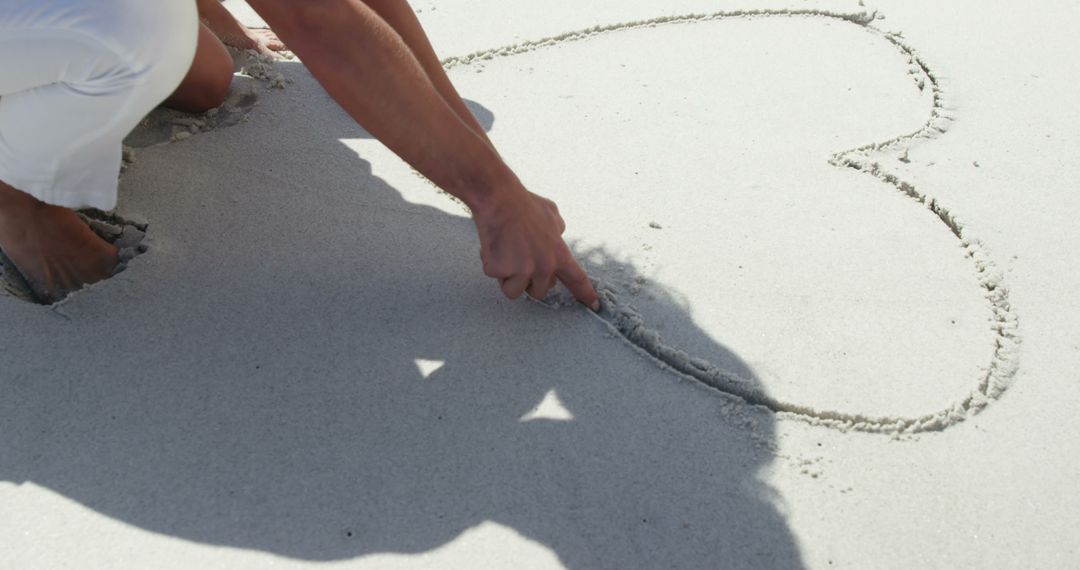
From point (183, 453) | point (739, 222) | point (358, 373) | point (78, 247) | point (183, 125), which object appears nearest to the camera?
point (183, 453)

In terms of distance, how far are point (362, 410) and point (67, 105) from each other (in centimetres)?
68

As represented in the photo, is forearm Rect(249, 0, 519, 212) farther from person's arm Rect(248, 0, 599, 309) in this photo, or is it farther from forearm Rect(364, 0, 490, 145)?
forearm Rect(364, 0, 490, 145)

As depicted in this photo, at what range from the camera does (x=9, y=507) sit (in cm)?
147

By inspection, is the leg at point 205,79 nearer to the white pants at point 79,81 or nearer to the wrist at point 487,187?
the white pants at point 79,81

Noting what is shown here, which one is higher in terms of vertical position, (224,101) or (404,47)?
(404,47)

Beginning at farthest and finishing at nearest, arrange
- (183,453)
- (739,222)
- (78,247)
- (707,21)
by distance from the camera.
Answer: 1. (707,21)
2. (739,222)
3. (78,247)
4. (183,453)

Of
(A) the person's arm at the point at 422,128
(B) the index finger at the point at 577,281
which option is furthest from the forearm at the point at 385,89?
(B) the index finger at the point at 577,281

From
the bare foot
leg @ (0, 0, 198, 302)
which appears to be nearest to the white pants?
leg @ (0, 0, 198, 302)

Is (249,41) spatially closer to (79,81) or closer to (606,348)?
(79,81)

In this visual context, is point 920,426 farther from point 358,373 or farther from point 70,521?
point 70,521

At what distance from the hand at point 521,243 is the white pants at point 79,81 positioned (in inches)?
22.4

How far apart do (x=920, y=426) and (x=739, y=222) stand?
0.61m

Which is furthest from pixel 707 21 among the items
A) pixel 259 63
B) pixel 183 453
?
pixel 183 453

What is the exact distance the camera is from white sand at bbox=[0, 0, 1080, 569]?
1472 millimetres
